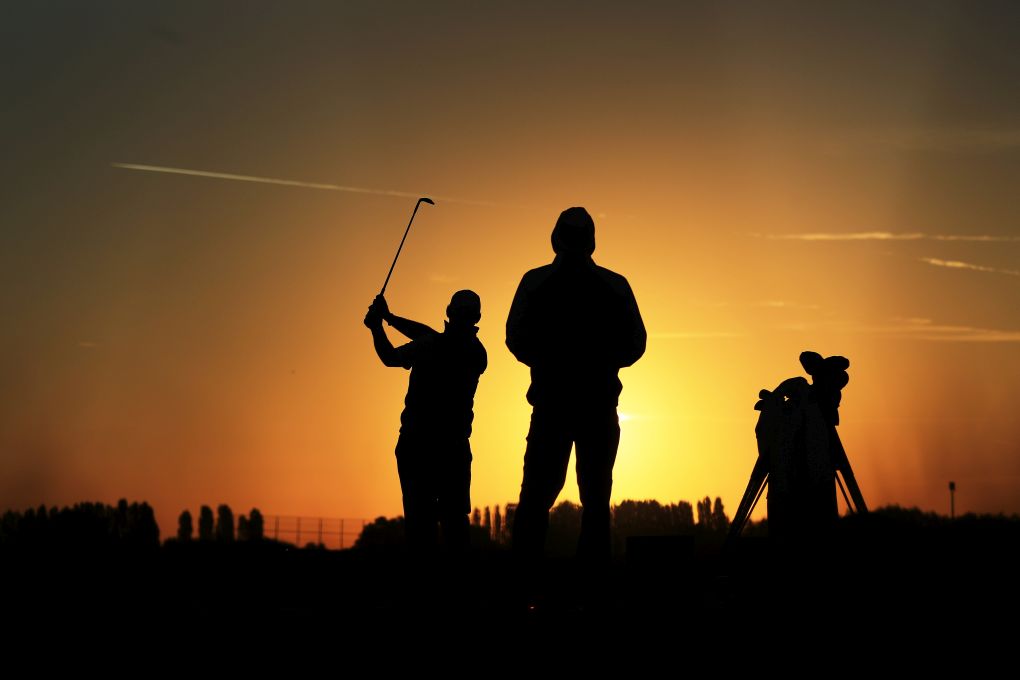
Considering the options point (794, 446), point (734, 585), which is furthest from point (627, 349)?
point (794, 446)

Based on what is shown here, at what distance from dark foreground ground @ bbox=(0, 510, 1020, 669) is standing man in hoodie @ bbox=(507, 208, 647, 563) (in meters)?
0.41

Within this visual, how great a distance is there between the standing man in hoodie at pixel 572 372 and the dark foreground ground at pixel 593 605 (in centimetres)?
41

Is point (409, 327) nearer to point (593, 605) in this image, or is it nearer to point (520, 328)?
point (520, 328)

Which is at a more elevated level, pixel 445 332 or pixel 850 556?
pixel 445 332

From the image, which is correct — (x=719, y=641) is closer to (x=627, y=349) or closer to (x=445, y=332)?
(x=627, y=349)

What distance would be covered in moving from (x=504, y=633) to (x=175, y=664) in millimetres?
1966

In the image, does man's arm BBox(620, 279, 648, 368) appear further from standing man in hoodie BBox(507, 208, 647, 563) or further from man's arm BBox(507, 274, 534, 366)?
man's arm BBox(507, 274, 534, 366)

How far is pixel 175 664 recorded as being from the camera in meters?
7.71

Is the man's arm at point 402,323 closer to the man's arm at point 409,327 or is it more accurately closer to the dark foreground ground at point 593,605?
the man's arm at point 409,327

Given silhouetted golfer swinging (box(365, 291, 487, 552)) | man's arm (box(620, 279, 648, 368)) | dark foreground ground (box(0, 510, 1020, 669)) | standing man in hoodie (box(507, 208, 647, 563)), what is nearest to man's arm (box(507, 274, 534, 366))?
standing man in hoodie (box(507, 208, 647, 563))

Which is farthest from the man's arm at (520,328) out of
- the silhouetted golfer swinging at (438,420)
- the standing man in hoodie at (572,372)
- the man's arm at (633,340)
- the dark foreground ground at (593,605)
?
the silhouetted golfer swinging at (438,420)

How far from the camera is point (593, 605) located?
1005cm

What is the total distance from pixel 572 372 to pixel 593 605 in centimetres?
200

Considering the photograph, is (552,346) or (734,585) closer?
(552,346)
